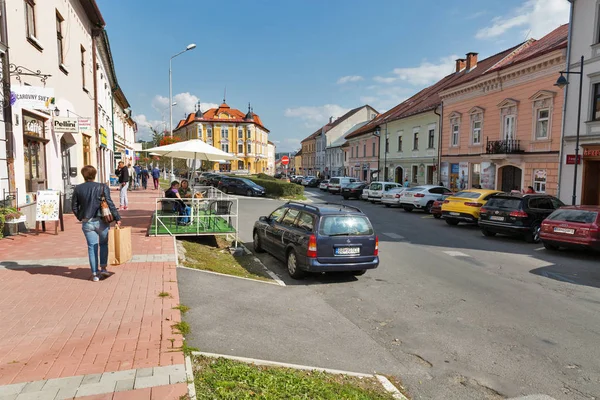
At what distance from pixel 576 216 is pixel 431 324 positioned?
771 cm

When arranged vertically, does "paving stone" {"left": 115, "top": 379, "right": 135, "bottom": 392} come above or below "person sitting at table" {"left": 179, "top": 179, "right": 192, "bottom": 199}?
below

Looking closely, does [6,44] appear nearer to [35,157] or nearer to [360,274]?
[35,157]

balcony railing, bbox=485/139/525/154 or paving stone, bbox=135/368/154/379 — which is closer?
paving stone, bbox=135/368/154/379

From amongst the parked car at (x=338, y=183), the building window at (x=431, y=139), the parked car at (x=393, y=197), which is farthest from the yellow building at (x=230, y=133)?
the parked car at (x=393, y=197)

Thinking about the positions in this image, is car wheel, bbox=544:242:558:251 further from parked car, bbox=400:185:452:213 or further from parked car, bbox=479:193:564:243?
parked car, bbox=400:185:452:213

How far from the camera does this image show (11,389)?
10.7 feet

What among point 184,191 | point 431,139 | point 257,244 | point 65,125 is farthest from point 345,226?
point 431,139

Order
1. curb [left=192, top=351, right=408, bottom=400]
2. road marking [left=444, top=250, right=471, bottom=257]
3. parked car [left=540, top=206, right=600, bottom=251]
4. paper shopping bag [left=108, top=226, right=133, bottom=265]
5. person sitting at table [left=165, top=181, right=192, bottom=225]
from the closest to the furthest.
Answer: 1. curb [left=192, top=351, right=408, bottom=400]
2. paper shopping bag [left=108, top=226, right=133, bottom=265]
3. parked car [left=540, top=206, right=600, bottom=251]
4. road marking [left=444, top=250, right=471, bottom=257]
5. person sitting at table [left=165, top=181, right=192, bottom=225]

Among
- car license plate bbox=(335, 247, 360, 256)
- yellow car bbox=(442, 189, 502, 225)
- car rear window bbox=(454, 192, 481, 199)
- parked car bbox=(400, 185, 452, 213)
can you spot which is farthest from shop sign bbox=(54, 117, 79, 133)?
parked car bbox=(400, 185, 452, 213)

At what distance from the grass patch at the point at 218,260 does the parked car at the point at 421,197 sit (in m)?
13.2

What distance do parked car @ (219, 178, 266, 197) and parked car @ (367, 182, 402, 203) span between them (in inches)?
314

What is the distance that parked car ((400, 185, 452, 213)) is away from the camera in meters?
21.7

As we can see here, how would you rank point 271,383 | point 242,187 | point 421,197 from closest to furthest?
point 271,383
point 421,197
point 242,187

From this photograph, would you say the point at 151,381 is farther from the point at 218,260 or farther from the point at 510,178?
the point at 510,178
